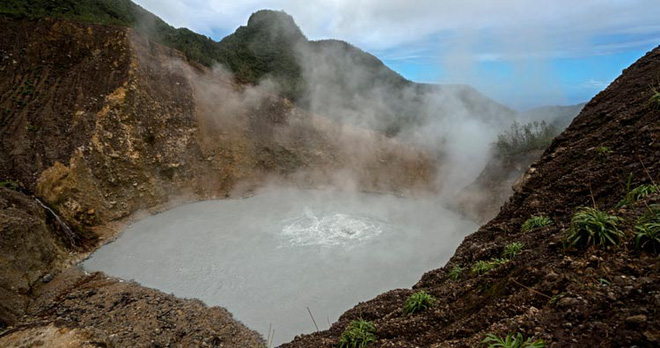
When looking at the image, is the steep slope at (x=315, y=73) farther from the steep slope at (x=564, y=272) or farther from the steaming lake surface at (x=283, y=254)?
the steep slope at (x=564, y=272)

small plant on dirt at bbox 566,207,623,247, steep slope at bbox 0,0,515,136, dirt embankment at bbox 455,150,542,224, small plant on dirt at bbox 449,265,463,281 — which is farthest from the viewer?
steep slope at bbox 0,0,515,136

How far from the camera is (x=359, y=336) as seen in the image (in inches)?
189

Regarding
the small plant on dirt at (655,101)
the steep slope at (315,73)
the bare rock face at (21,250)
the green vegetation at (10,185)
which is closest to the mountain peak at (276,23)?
the steep slope at (315,73)

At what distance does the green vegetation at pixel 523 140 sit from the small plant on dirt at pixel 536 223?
1311 cm

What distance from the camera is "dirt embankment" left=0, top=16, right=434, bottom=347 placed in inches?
351

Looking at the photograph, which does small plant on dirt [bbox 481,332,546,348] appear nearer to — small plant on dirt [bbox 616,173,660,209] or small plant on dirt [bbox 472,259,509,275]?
small plant on dirt [bbox 472,259,509,275]

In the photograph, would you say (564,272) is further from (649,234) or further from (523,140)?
(523,140)

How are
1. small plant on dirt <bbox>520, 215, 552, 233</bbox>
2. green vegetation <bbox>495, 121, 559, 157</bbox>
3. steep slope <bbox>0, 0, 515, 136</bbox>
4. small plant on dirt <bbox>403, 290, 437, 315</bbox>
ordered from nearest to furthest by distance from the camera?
small plant on dirt <bbox>403, 290, 437, 315</bbox> < small plant on dirt <bbox>520, 215, 552, 233</bbox> < green vegetation <bbox>495, 121, 559, 157</bbox> < steep slope <bbox>0, 0, 515, 136</bbox>

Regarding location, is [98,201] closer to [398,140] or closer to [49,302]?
[49,302]

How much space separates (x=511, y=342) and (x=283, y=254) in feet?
30.8

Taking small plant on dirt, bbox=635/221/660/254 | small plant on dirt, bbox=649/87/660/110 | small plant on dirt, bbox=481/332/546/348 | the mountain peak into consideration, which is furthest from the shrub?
the mountain peak

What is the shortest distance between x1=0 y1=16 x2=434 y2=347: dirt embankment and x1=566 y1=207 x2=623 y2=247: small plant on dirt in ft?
23.2

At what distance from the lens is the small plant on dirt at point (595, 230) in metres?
3.37

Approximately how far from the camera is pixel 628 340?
2264 millimetres
